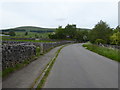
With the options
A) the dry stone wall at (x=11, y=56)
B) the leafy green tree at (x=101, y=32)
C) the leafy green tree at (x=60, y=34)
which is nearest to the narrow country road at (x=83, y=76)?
the dry stone wall at (x=11, y=56)

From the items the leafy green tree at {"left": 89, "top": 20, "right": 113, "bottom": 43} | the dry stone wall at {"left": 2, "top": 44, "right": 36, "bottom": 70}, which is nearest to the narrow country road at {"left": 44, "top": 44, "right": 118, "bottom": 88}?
the dry stone wall at {"left": 2, "top": 44, "right": 36, "bottom": 70}

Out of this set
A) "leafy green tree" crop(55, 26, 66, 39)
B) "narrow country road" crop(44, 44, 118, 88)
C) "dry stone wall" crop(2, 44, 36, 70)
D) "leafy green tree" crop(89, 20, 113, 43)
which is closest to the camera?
"narrow country road" crop(44, 44, 118, 88)

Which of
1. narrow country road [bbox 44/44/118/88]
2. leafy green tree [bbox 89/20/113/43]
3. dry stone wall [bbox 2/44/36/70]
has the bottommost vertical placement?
narrow country road [bbox 44/44/118/88]

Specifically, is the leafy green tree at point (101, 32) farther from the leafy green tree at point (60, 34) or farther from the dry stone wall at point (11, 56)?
the leafy green tree at point (60, 34)

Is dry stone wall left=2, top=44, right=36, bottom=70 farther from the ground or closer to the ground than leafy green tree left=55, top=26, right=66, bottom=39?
closer to the ground

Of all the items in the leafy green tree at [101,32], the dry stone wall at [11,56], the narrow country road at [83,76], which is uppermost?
the leafy green tree at [101,32]

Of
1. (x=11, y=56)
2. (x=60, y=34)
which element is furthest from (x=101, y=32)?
(x=60, y=34)

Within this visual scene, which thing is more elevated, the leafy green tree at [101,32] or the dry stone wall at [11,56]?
the leafy green tree at [101,32]

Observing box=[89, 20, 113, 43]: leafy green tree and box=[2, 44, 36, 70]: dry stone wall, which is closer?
box=[2, 44, 36, 70]: dry stone wall

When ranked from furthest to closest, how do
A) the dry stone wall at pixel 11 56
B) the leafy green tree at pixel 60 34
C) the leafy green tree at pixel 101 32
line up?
1. the leafy green tree at pixel 60 34
2. the leafy green tree at pixel 101 32
3. the dry stone wall at pixel 11 56

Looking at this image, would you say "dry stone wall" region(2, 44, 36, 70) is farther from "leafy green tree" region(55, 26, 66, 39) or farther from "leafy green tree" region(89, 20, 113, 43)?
"leafy green tree" region(55, 26, 66, 39)

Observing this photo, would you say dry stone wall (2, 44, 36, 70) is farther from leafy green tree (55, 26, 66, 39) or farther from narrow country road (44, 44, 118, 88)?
leafy green tree (55, 26, 66, 39)

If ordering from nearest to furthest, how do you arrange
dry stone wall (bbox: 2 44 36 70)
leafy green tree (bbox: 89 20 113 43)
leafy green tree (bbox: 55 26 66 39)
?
dry stone wall (bbox: 2 44 36 70) < leafy green tree (bbox: 89 20 113 43) < leafy green tree (bbox: 55 26 66 39)

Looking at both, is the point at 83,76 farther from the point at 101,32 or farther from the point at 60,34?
the point at 60,34
